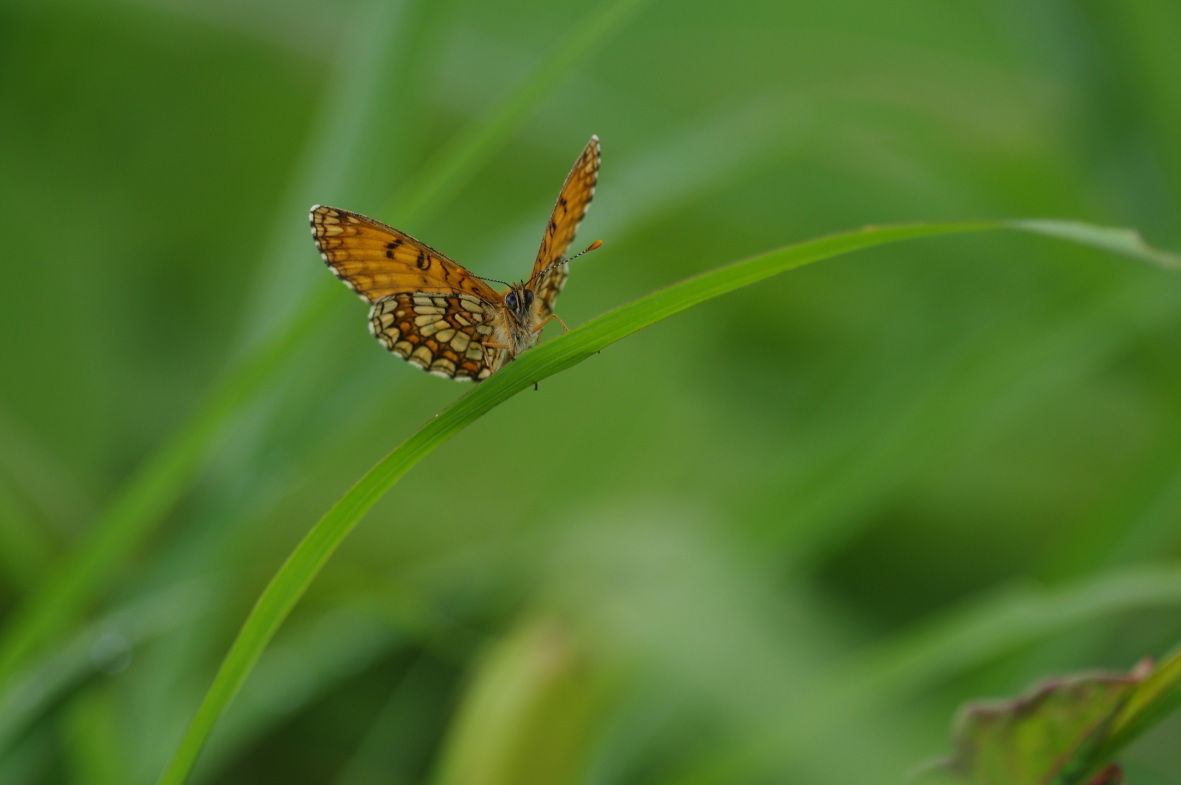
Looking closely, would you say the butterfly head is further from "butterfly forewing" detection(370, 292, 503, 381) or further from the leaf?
the leaf

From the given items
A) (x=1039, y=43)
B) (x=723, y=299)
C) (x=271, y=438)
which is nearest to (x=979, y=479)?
(x=723, y=299)

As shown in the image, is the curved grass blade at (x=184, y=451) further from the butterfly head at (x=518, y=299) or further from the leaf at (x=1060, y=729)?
the leaf at (x=1060, y=729)

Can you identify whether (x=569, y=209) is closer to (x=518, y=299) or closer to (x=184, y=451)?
(x=518, y=299)

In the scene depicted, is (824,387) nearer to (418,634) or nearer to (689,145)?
(689,145)

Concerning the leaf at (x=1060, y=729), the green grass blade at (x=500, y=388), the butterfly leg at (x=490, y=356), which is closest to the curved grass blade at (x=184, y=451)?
the butterfly leg at (x=490, y=356)

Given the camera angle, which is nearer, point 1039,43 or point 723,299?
point 1039,43

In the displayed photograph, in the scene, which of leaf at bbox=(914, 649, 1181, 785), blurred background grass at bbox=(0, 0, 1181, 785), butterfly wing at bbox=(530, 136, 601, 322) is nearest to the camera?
leaf at bbox=(914, 649, 1181, 785)

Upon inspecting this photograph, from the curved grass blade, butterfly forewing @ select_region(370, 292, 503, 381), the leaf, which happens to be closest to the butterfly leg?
butterfly forewing @ select_region(370, 292, 503, 381)
